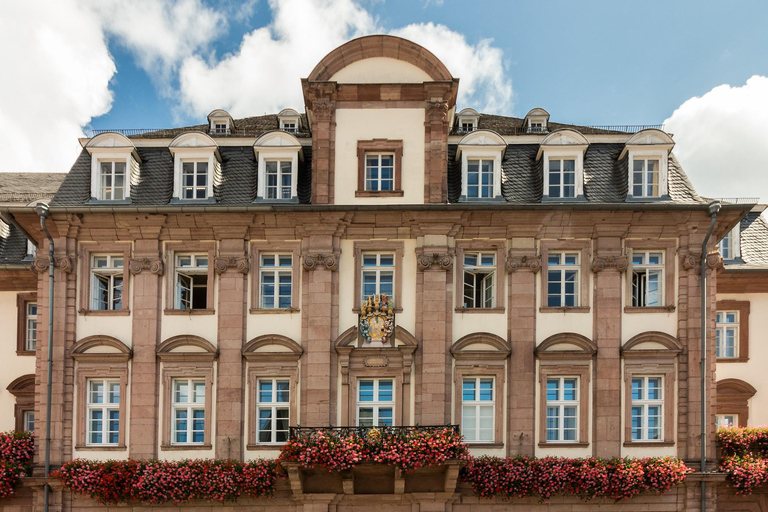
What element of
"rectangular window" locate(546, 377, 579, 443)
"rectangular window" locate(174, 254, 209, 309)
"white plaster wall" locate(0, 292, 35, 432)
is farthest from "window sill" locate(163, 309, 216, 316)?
"rectangular window" locate(546, 377, 579, 443)

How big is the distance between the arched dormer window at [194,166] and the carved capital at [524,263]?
9.54 m

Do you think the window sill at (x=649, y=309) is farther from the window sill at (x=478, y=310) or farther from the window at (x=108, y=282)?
the window at (x=108, y=282)

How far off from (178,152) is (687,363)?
16952mm

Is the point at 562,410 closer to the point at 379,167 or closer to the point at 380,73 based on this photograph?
the point at 379,167

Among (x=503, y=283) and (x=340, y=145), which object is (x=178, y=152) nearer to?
(x=340, y=145)

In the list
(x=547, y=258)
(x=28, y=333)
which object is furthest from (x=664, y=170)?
(x=28, y=333)

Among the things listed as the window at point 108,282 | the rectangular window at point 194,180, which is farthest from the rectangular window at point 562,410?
the window at point 108,282

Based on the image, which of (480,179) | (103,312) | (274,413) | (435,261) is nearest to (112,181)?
(103,312)

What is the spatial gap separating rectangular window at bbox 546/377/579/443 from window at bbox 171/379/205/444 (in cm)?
1050

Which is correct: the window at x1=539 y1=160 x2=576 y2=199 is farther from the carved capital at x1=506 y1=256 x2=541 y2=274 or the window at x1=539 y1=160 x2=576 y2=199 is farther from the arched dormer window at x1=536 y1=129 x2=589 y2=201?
the carved capital at x1=506 y1=256 x2=541 y2=274

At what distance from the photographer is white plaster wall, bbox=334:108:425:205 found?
23188 mm

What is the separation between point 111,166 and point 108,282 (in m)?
3.70

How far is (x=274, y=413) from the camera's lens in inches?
893

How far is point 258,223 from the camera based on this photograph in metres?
23.0
